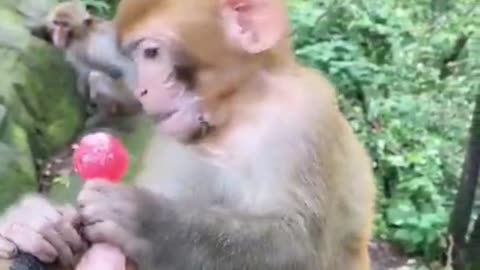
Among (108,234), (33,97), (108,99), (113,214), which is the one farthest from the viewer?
(33,97)

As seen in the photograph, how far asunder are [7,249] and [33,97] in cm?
295

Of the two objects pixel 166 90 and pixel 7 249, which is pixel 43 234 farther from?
pixel 166 90

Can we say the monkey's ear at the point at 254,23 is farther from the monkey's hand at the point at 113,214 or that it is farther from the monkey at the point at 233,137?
the monkey's hand at the point at 113,214

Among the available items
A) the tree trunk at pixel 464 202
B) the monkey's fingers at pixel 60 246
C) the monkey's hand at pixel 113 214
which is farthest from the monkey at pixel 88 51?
the monkey's fingers at pixel 60 246

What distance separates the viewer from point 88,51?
16.4 ft

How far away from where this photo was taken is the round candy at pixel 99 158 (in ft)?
6.84

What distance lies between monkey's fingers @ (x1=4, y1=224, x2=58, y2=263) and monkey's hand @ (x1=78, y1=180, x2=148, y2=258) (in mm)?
81

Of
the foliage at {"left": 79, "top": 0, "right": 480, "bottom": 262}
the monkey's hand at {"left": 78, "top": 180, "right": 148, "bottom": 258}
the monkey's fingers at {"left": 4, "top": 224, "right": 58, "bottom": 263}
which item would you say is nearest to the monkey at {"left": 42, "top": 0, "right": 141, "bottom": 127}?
the foliage at {"left": 79, "top": 0, "right": 480, "bottom": 262}

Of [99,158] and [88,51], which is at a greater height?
[88,51]

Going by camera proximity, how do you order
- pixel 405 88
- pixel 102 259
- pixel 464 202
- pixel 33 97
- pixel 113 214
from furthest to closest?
pixel 405 88, pixel 464 202, pixel 33 97, pixel 113 214, pixel 102 259

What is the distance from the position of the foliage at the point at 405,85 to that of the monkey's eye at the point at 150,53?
3552mm

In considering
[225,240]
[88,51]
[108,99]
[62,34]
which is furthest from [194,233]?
[62,34]

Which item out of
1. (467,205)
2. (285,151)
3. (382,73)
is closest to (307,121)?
(285,151)

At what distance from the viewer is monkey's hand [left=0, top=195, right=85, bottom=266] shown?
2062 mm
